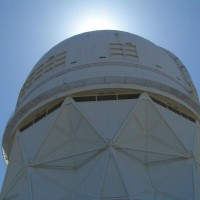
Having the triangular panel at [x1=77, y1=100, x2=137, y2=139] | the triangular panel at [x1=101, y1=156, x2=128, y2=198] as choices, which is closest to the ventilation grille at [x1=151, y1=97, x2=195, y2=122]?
the triangular panel at [x1=77, y1=100, x2=137, y2=139]

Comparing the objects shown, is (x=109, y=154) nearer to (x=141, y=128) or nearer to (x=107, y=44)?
(x=141, y=128)

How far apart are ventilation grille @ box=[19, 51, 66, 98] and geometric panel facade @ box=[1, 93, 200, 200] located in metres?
4.52

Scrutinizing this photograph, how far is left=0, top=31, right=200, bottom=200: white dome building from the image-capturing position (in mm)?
22312

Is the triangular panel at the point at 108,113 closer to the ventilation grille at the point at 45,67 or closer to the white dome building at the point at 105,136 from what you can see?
the white dome building at the point at 105,136

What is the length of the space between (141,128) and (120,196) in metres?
4.34

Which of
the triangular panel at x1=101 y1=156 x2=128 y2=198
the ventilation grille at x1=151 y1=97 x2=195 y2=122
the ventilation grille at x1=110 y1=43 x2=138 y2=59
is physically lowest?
Result: the triangular panel at x1=101 y1=156 x2=128 y2=198

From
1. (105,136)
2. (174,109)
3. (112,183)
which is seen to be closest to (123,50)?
(174,109)

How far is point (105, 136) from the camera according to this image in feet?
74.4

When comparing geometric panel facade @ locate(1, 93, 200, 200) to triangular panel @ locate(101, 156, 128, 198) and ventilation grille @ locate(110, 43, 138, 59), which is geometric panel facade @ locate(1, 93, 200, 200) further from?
ventilation grille @ locate(110, 43, 138, 59)

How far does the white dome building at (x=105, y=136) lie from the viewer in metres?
22.3

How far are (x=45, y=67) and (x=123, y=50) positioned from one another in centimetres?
482

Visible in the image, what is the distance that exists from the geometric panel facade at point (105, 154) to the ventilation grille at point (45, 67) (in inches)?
178

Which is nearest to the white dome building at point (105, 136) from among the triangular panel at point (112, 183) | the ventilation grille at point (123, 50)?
the triangular panel at point (112, 183)

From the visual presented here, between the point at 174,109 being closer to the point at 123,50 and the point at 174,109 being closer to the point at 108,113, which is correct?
the point at 108,113
